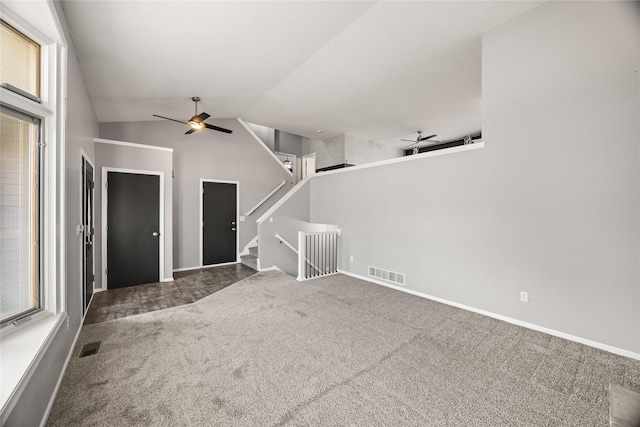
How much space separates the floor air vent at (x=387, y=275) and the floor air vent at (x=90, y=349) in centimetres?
396

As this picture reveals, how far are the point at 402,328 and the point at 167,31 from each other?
13.2 ft

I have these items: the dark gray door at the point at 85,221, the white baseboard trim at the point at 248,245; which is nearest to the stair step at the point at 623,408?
the dark gray door at the point at 85,221

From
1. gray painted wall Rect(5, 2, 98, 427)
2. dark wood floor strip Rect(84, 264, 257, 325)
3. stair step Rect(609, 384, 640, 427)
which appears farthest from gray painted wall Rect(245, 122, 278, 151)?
stair step Rect(609, 384, 640, 427)

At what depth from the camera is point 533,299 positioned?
297cm

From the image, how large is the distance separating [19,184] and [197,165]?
451 centimetres

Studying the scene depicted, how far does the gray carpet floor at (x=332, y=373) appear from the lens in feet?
5.64

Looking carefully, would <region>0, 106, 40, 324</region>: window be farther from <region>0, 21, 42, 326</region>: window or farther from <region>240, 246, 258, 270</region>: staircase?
<region>240, 246, 258, 270</region>: staircase

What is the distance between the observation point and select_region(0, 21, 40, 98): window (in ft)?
5.42

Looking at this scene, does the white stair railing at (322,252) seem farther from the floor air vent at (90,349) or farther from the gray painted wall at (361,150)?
the floor air vent at (90,349)

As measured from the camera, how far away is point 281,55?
352 cm

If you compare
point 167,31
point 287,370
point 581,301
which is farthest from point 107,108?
point 581,301

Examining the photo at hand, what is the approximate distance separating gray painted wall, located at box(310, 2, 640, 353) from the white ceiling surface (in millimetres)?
701

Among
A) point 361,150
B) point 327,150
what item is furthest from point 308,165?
point 361,150

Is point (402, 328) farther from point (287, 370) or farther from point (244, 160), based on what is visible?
point (244, 160)
